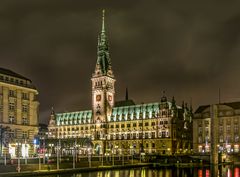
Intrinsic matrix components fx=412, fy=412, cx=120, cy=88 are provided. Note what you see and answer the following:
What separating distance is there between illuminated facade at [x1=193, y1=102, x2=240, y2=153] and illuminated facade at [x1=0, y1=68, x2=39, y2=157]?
82.3m

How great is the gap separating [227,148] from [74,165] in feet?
316

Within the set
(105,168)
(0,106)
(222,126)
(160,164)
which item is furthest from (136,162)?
(222,126)

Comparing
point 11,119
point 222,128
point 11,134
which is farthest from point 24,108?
point 222,128

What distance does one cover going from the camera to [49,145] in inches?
7500

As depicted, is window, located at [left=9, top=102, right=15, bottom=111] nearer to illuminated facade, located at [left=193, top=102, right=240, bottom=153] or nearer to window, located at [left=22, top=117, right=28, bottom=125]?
window, located at [left=22, top=117, right=28, bottom=125]

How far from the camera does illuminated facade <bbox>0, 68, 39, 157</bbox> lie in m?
118

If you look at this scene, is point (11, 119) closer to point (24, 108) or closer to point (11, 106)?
point (11, 106)

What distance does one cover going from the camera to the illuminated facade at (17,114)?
118 meters

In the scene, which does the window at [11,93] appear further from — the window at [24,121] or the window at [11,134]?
the window at [11,134]

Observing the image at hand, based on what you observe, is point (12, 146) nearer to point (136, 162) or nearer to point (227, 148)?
point (136, 162)

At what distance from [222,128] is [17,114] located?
3817 inches

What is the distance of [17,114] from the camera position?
126m

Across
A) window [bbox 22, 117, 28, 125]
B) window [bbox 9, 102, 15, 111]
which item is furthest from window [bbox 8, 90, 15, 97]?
window [bbox 22, 117, 28, 125]

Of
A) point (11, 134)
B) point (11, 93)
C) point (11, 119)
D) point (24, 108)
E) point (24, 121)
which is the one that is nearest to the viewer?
point (11, 134)
